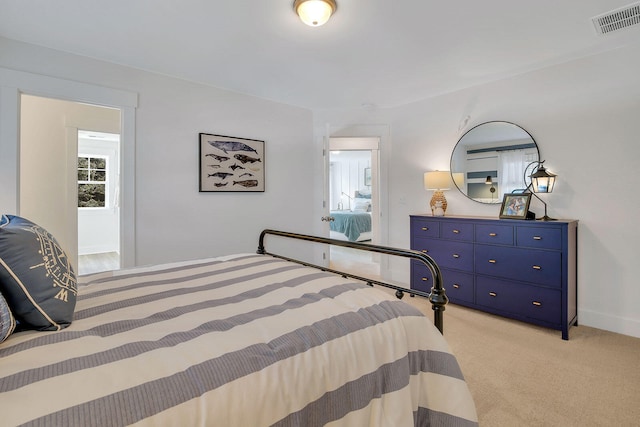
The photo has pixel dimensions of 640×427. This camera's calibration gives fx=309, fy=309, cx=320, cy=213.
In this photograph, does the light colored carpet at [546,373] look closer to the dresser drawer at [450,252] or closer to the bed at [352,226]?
the dresser drawer at [450,252]

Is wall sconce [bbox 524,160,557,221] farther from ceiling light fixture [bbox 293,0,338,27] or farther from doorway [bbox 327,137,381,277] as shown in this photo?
ceiling light fixture [bbox 293,0,338,27]

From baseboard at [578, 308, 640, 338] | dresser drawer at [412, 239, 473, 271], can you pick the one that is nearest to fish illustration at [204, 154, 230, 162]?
Answer: dresser drawer at [412, 239, 473, 271]

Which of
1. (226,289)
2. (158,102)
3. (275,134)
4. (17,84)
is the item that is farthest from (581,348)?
(17,84)

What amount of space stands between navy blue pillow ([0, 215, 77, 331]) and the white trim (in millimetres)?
1929

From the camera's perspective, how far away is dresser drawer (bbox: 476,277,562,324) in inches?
101

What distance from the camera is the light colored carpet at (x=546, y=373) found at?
1630mm

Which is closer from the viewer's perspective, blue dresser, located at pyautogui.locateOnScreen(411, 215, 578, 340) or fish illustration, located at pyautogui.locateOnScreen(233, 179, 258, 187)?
blue dresser, located at pyautogui.locateOnScreen(411, 215, 578, 340)

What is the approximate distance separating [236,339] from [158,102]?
2.90 meters


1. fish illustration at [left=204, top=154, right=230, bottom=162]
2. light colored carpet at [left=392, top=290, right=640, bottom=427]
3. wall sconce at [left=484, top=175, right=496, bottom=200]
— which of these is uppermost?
fish illustration at [left=204, top=154, right=230, bottom=162]

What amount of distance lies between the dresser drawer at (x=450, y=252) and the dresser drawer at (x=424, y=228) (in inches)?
2.7

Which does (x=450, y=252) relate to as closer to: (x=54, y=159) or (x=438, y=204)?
(x=438, y=204)

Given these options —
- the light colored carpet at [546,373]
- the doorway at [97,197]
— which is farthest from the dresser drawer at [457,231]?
the doorway at [97,197]

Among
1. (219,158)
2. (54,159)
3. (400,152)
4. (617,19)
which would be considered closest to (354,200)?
(400,152)

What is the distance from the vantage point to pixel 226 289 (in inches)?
54.8
